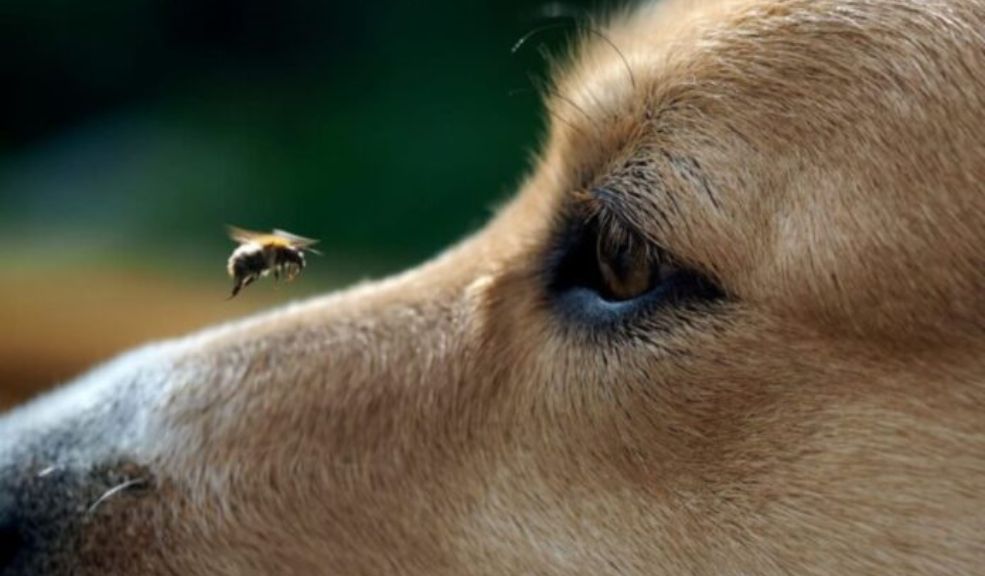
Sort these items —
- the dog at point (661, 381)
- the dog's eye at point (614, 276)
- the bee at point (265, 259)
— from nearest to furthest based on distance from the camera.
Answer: the dog at point (661, 381) < the dog's eye at point (614, 276) < the bee at point (265, 259)

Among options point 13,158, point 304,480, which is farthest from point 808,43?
point 13,158

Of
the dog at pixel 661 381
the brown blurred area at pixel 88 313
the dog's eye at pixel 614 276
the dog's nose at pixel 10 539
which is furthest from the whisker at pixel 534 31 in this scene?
the brown blurred area at pixel 88 313

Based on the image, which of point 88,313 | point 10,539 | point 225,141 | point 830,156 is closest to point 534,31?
point 830,156

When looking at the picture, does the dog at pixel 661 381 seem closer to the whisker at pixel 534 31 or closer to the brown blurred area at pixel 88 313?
the whisker at pixel 534 31

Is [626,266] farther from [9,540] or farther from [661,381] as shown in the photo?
[9,540]

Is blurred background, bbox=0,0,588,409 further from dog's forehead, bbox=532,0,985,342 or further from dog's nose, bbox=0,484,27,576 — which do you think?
dog's forehead, bbox=532,0,985,342

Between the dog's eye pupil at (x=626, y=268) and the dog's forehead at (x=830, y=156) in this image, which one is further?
the dog's eye pupil at (x=626, y=268)
